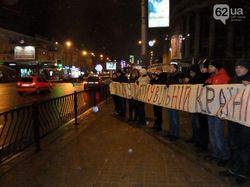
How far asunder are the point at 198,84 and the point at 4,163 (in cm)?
439

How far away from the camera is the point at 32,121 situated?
920 centimetres

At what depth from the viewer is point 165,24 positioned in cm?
1759

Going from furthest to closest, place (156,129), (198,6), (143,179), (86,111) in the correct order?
(198,6)
(86,111)
(156,129)
(143,179)

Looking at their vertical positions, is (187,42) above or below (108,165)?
above

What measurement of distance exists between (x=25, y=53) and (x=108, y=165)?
70632 mm

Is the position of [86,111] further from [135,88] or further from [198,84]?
[198,84]

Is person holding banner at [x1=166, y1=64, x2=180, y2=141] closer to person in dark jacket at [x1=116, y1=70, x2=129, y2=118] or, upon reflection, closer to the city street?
person in dark jacket at [x1=116, y1=70, x2=129, y2=118]

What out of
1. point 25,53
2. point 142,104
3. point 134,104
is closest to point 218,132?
point 142,104

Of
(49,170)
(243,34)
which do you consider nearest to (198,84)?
(49,170)

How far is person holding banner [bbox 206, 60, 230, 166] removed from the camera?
279 inches

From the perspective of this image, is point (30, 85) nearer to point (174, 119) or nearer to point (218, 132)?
point (174, 119)

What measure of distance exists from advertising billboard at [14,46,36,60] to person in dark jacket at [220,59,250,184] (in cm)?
7184

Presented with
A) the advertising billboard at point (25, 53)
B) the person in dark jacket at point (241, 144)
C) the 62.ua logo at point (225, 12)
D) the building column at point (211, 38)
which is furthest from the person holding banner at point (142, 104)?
the advertising billboard at point (25, 53)

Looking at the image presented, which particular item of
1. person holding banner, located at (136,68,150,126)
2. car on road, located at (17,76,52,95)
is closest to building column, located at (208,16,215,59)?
car on road, located at (17,76,52,95)
